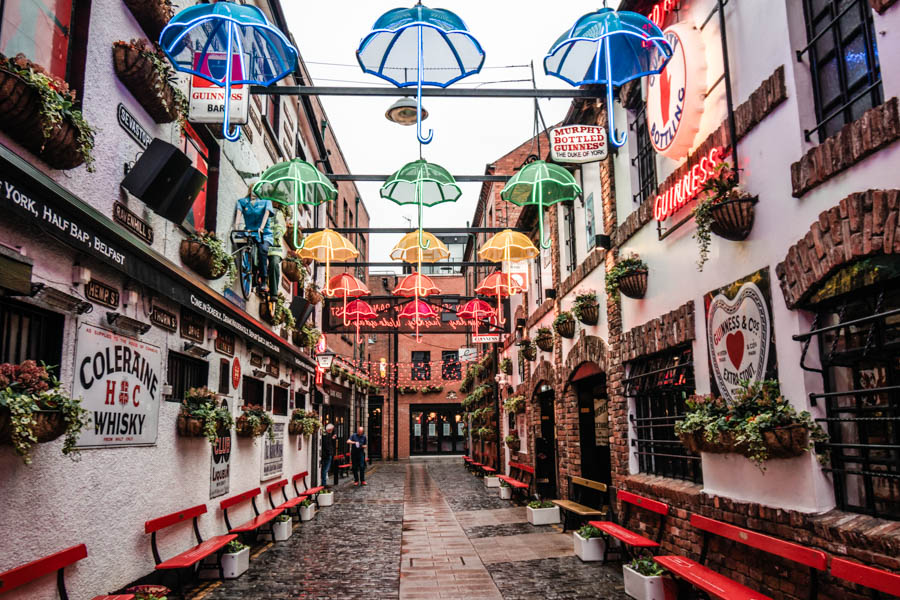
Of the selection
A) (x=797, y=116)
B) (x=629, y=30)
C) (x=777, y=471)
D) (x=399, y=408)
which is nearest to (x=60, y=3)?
(x=629, y=30)

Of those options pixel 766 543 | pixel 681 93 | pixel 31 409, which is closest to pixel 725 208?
pixel 681 93

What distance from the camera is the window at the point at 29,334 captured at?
4758 millimetres

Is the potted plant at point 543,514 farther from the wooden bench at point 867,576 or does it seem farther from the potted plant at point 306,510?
the wooden bench at point 867,576

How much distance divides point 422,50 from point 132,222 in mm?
3494

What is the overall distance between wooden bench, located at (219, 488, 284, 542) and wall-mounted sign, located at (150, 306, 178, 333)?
2.92m

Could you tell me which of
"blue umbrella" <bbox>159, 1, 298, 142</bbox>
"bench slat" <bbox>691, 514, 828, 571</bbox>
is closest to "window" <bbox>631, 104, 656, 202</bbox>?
"bench slat" <bbox>691, 514, 828, 571</bbox>

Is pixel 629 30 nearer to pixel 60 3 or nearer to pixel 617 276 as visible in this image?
pixel 617 276

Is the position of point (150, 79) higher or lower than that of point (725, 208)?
higher

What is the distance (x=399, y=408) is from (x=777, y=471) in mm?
29963

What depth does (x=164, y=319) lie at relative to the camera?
7.33m

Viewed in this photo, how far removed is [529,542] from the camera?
9836mm

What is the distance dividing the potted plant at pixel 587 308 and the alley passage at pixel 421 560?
3.45m

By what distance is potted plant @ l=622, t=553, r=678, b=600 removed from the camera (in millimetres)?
6293

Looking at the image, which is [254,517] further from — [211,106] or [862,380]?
[862,380]
